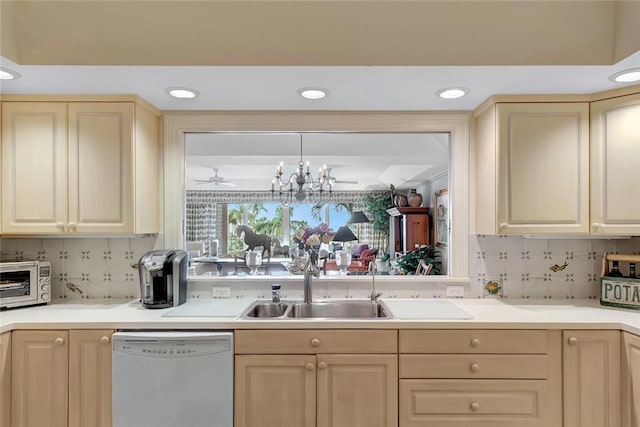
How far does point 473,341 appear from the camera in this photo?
5.86 feet

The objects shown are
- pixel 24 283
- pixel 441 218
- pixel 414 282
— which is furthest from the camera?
pixel 441 218

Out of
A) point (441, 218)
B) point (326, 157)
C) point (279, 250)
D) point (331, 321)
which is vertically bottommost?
point (331, 321)

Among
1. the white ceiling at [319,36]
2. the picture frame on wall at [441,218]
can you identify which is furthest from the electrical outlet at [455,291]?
the white ceiling at [319,36]

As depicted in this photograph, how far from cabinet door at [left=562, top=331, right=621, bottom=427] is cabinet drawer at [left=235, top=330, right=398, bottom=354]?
0.85 meters

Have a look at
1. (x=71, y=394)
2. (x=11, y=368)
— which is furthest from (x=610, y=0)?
(x=11, y=368)

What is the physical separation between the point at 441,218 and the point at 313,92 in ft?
3.90

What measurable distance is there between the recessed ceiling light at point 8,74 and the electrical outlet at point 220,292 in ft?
4.93

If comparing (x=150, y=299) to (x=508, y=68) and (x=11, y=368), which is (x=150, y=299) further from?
(x=508, y=68)

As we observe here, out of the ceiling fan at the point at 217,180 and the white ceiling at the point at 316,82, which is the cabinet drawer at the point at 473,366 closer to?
the white ceiling at the point at 316,82

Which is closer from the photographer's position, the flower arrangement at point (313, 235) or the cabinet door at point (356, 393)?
the cabinet door at point (356, 393)

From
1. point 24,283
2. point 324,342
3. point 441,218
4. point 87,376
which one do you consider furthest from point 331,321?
point 24,283

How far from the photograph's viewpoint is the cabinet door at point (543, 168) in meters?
2.01

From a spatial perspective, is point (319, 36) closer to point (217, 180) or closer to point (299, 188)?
point (299, 188)

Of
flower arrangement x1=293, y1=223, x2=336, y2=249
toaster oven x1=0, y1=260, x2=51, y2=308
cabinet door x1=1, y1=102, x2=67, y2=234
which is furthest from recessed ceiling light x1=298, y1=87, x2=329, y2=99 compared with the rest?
toaster oven x1=0, y1=260, x2=51, y2=308
